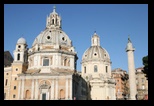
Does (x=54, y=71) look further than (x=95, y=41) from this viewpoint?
No

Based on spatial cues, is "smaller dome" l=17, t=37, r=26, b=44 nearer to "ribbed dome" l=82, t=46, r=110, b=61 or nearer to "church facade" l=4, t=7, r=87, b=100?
"church facade" l=4, t=7, r=87, b=100

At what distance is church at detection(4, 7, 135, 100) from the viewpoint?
41.1 m

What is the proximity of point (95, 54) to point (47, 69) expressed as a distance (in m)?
20.4

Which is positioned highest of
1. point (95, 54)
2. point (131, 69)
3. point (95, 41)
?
point (95, 41)

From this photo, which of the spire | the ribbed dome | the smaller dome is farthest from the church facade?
the spire

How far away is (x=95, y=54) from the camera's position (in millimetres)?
60375

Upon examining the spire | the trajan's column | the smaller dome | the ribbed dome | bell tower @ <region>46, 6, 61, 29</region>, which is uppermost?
bell tower @ <region>46, 6, 61, 29</region>

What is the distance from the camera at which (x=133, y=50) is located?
108ft

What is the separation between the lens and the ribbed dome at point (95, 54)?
59781mm

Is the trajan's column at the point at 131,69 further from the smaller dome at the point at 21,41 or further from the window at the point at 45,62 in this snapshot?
the smaller dome at the point at 21,41

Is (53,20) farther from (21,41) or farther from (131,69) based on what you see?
(131,69)

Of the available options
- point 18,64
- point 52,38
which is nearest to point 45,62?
point 52,38

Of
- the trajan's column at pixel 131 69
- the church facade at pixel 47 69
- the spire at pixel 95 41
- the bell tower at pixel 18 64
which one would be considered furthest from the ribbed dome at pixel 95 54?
the trajan's column at pixel 131 69
